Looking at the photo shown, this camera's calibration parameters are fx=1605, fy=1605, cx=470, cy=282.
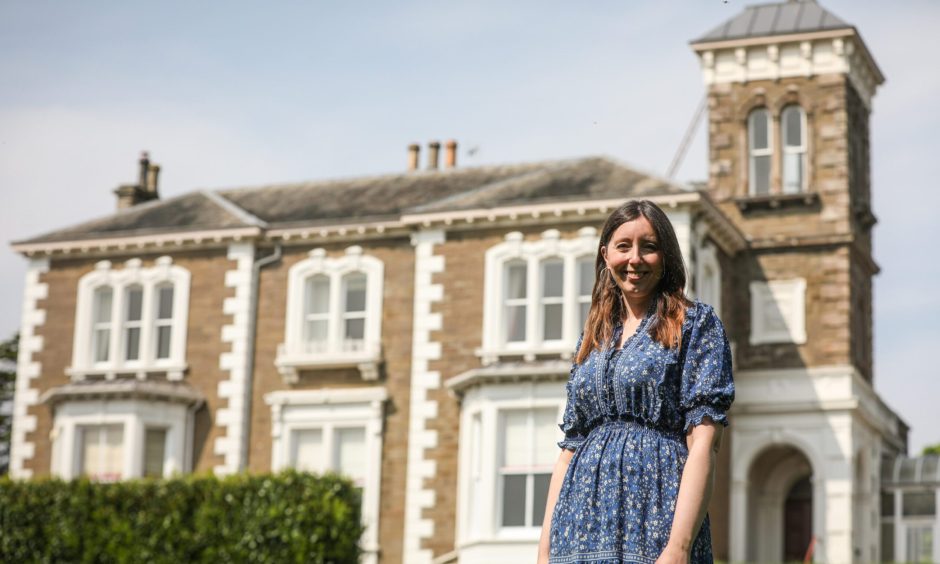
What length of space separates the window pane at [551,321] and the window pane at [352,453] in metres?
4.49

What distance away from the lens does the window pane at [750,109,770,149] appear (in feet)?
118

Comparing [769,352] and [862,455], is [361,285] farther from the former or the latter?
[862,455]

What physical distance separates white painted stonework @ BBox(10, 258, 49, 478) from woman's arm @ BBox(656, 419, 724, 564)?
30.9 meters

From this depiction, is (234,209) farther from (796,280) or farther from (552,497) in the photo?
(552,497)

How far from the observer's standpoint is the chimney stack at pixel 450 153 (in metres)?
37.2

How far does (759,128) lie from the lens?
3625cm

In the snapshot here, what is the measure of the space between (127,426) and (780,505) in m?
14.7

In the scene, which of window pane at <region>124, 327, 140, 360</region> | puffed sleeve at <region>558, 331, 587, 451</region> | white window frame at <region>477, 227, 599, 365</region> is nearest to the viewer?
puffed sleeve at <region>558, 331, 587, 451</region>

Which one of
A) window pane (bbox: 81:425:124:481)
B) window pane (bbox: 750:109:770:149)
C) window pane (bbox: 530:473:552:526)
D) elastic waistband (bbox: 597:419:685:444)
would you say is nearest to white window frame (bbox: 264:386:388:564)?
window pane (bbox: 81:425:124:481)

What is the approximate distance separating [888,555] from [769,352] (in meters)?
5.60

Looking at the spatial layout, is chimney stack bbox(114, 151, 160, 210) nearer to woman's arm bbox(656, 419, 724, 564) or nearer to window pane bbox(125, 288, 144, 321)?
window pane bbox(125, 288, 144, 321)

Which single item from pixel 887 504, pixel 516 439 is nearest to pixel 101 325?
pixel 516 439

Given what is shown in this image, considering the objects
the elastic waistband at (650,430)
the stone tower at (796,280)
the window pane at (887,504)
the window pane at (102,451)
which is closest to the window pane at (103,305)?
the window pane at (102,451)

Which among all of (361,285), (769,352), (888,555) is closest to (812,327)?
(769,352)
